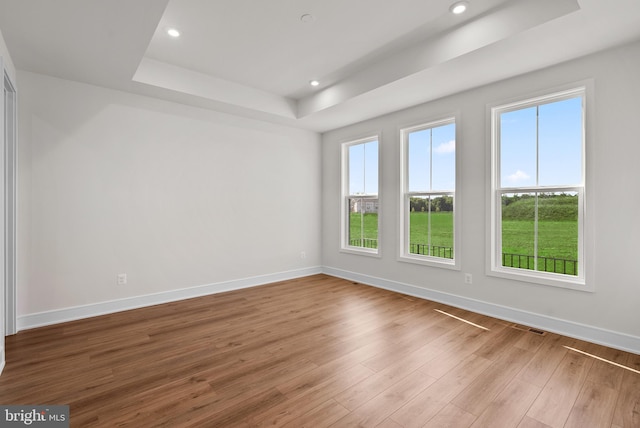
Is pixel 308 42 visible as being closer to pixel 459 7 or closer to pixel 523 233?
pixel 459 7

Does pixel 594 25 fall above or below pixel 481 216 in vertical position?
above

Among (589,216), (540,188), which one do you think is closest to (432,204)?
(540,188)

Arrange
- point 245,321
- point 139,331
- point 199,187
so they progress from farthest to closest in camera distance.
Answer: point 199,187, point 245,321, point 139,331

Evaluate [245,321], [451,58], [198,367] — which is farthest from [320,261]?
[451,58]

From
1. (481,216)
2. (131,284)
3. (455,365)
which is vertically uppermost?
(481,216)

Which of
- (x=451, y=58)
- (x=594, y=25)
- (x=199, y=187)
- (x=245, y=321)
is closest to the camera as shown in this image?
(x=594, y=25)

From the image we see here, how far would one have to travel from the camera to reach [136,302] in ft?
12.6

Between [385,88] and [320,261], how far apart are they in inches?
135

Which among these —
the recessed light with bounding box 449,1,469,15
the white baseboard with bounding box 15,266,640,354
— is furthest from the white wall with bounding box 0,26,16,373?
the recessed light with bounding box 449,1,469,15

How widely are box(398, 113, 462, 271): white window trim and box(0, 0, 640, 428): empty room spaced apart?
1.3 inches

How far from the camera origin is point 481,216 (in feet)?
11.9

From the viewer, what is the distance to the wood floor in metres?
1.85

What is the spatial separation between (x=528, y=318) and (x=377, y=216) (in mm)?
2434

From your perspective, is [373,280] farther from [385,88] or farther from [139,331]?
[139,331]
